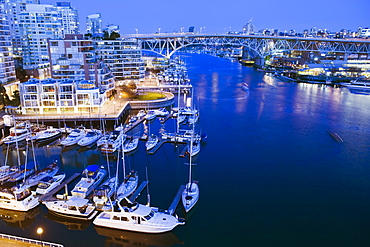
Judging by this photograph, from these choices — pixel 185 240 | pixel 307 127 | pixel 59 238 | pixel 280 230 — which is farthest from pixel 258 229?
pixel 307 127

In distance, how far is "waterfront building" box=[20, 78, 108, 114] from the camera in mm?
20734

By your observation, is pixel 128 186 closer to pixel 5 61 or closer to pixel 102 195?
pixel 102 195

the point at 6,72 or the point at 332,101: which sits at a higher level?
the point at 6,72

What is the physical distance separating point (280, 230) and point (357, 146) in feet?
34.5

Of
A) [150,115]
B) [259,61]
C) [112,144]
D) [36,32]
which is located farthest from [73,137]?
[259,61]

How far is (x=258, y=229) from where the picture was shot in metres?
10.5

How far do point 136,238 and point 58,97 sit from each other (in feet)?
47.9

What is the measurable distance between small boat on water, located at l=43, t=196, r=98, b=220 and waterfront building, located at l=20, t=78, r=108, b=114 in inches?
456

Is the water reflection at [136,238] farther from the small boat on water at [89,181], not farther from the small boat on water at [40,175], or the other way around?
the small boat on water at [40,175]

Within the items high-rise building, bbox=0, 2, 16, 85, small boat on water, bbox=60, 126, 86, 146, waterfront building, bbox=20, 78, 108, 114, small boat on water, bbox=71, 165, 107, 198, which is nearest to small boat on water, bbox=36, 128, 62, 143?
small boat on water, bbox=60, 126, 86, 146

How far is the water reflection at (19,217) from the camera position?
1048 cm

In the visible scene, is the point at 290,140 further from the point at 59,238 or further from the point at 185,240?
the point at 59,238

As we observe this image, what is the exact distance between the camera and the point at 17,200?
36.1 ft

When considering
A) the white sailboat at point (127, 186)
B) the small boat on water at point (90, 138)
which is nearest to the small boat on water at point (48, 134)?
the small boat on water at point (90, 138)
